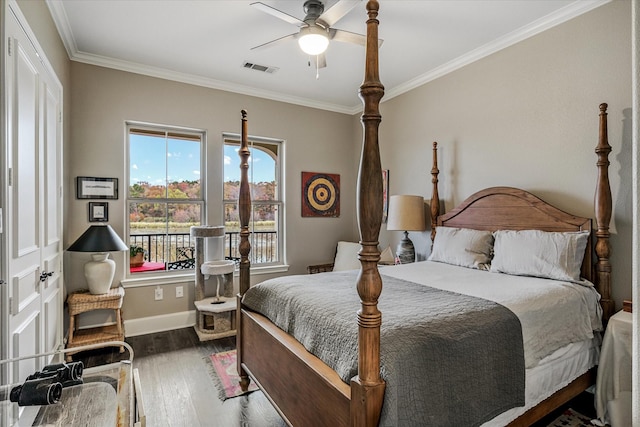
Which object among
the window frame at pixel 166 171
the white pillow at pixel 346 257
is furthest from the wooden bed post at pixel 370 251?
the window frame at pixel 166 171

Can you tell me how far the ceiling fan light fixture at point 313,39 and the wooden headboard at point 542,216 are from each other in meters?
1.75

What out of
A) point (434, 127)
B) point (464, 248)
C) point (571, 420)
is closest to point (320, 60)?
point (434, 127)

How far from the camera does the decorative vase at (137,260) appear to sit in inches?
144

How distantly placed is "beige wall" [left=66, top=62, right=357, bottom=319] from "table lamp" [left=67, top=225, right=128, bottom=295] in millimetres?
308

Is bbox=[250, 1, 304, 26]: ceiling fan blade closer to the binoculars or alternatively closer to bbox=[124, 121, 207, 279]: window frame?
bbox=[124, 121, 207, 279]: window frame

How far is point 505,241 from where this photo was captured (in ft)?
8.91

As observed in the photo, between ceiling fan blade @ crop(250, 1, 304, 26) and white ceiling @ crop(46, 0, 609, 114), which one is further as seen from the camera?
white ceiling @ crop(46, 0, 609, 114)

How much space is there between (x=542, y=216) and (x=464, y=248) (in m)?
0.65

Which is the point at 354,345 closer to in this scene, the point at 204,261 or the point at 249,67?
the point at 204,261

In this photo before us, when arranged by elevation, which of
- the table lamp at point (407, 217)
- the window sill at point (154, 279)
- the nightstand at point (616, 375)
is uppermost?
the table lamp at point (407, 217)

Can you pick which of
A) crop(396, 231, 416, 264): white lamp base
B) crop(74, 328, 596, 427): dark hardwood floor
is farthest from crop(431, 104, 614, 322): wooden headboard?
crop(74, 328, 596, 427): dark hardwood floor

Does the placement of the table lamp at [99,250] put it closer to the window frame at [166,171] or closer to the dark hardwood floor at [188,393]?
the window frame at [166,171]

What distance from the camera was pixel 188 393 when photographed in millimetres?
2439

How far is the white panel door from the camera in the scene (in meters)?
1.69
